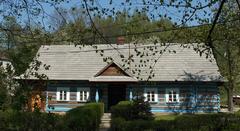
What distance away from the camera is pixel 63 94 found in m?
38.7

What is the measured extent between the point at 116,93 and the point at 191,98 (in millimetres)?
7161

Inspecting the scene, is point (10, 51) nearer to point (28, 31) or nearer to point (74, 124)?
point (28, 31)

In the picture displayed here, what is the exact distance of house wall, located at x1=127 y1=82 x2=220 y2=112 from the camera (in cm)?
3716

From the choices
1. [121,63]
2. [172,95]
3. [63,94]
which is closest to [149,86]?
[172,95]

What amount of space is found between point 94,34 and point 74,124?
6948 millimetres

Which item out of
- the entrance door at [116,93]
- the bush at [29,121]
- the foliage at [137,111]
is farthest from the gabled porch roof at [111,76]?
the bush at [29,121]

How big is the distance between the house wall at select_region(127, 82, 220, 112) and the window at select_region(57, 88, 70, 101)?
6247 millimetres

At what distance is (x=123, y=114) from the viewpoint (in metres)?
23.3

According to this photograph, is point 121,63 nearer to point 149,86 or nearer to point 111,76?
point 111,76

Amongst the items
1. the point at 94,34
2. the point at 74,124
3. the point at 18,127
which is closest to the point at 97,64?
the point at 74,124

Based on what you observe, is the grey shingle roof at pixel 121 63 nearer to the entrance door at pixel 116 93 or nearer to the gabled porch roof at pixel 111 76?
the gabled porch roof at pixel 111 76

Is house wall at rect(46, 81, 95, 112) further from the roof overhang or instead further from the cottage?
the roof overhang

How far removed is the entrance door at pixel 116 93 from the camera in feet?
129

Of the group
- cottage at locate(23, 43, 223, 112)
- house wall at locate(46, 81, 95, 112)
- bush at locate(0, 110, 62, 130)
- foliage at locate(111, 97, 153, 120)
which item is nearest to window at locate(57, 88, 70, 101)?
cottage at locate(23, 43, 223, 112)
